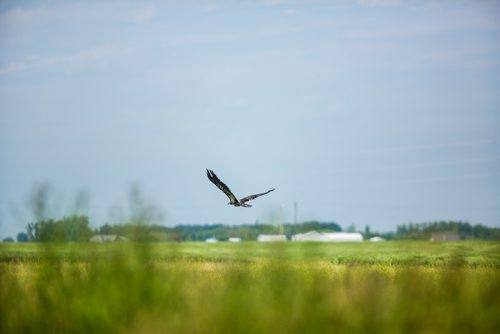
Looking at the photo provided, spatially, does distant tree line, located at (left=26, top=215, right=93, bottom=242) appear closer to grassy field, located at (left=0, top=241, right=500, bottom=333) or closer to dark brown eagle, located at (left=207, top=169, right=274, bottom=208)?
grassy field, located at (left=0, top=241, right=500, bottom=333)

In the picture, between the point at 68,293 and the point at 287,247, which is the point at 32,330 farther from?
the point at 287,247

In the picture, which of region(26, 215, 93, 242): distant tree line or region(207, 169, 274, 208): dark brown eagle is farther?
region(207, 169, 274, 208): dark brown eagle

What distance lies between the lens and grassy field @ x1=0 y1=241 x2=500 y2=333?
7703 mm

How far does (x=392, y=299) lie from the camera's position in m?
8.38

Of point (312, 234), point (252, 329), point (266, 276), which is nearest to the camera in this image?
point (252, 329)

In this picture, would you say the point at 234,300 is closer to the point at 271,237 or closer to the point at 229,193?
the point at 271,237

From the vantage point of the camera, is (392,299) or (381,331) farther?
(392,299)

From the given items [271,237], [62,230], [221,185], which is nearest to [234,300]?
[271,237]

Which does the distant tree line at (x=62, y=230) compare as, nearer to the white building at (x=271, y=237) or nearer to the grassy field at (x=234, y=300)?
the grassy field at (x=234, y=300)

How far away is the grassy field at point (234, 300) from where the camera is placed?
7.70 metres

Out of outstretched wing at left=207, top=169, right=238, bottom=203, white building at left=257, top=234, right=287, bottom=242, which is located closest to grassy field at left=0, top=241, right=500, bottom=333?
white building at left=257, top=234, right=287, bottom=242

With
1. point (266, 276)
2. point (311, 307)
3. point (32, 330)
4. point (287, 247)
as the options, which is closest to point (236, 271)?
point (266, 276)

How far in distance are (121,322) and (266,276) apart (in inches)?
69.8

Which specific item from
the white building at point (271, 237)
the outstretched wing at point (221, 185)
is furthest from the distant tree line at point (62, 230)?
the outstretched wing at point (221, 185)
